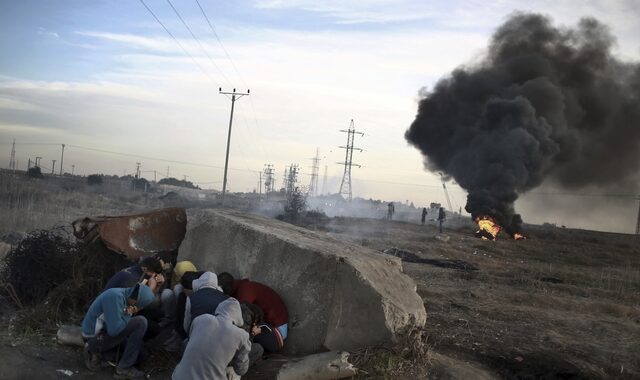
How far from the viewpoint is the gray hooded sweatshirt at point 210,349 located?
481 centimetres

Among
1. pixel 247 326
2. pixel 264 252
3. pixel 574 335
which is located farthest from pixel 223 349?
pixel 574 335

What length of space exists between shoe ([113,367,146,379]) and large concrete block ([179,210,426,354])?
1.77 metres

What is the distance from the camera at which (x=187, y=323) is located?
5.78 metres

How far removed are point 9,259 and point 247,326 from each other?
4907mm

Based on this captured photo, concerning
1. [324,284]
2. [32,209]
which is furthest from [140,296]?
[32,209]

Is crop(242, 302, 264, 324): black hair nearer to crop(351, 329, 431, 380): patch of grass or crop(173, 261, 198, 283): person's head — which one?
crop(351, 329, 431, 380): patch of grass

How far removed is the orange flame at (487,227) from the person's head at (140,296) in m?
30.9

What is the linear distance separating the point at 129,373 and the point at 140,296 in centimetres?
86

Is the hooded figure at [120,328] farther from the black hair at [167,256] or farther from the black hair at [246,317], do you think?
the black hair at [167,256]

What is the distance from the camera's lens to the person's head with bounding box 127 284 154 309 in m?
5.96

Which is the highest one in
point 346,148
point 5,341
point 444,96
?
point 444,96

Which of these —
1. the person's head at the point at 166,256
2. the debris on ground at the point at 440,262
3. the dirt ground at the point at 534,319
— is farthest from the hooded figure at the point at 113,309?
the debris on ground at the point at 440,262

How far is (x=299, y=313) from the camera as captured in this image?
6828 millimetres

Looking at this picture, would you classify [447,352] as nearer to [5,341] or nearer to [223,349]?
[223,349]
